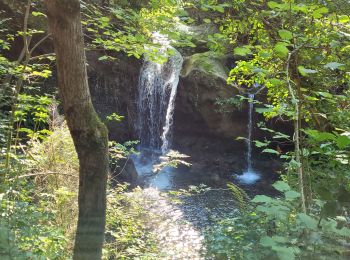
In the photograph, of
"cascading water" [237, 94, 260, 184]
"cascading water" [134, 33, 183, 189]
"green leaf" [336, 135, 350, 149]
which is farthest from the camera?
"cascading water" [134, 33, 183, 189]

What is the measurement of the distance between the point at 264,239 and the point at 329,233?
1.03 ft

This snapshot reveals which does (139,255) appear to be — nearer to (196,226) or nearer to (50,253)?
(50,253)

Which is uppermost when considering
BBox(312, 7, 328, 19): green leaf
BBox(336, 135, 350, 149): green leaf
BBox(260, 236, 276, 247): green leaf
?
BBox(312, 7, 328, 19): green leaf

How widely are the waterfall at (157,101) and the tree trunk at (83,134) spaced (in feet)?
29.0

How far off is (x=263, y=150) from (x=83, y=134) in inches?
48.4

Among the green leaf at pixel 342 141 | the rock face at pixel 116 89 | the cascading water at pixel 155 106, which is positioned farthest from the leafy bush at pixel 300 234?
the rock face at pixel 116 89

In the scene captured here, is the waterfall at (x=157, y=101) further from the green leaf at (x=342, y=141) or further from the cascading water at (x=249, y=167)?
the green leaf at (x=342, y=141)

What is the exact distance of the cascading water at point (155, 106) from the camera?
37.3 feet

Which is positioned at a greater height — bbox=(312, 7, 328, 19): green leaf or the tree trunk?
bbox=(312, 7, 328, 19): green leaf

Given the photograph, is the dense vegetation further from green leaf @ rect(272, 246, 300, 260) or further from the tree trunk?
the tree trunk

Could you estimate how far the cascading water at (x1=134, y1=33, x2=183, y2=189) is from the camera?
37.3 feet

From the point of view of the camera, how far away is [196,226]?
256 inches

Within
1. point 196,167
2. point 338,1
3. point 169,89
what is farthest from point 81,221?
point 169,89

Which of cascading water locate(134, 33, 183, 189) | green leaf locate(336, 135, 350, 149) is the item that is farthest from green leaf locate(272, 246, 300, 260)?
cascading water locate(134, 33, 183, 189)
